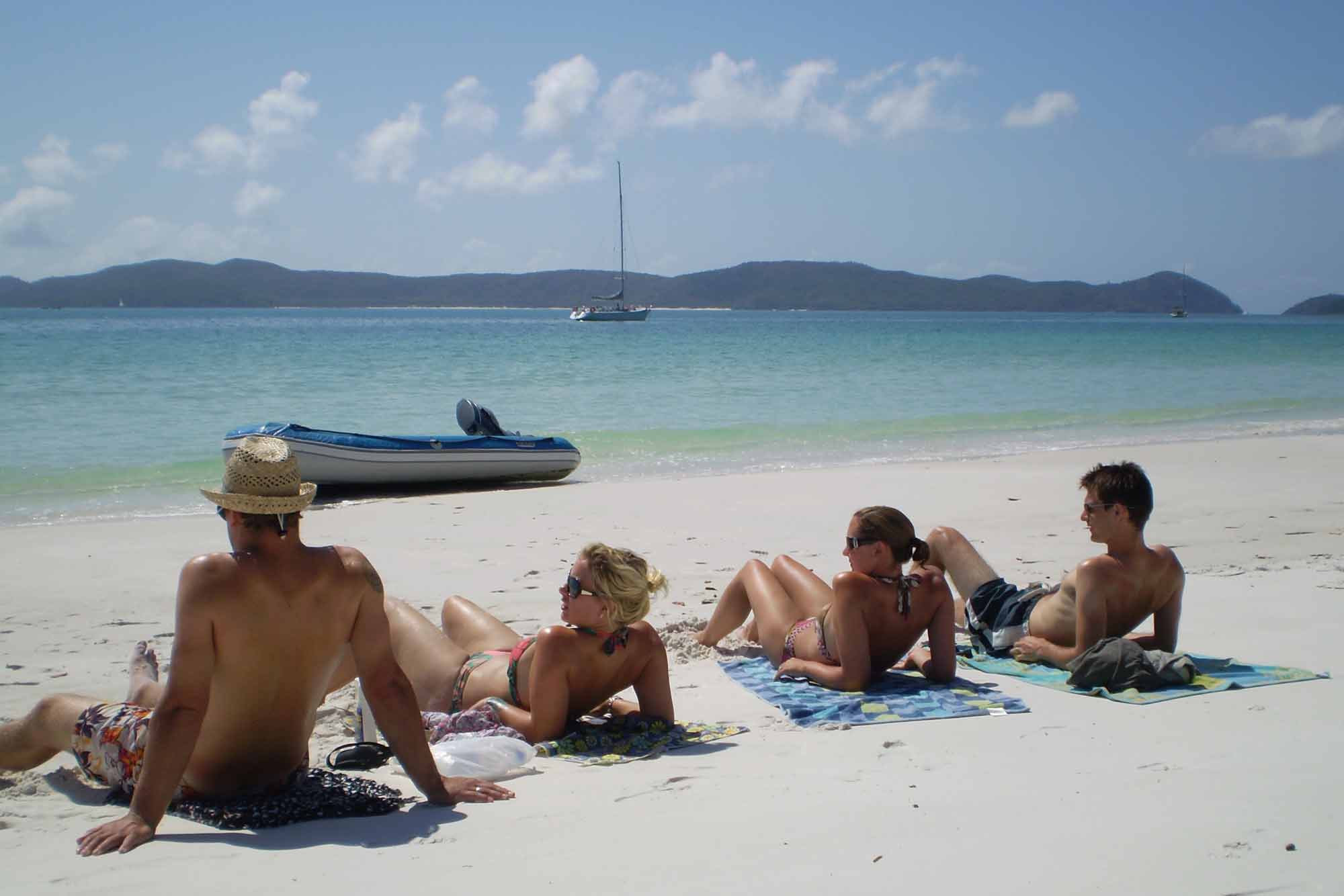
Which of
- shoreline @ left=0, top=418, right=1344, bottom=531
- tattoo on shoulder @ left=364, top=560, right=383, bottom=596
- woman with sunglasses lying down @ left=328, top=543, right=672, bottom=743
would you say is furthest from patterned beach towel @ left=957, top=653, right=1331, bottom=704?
shoreline @ left=0, top=418, right=1344, bottom=531

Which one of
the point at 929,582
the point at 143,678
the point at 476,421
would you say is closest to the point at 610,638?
the point at 929,582

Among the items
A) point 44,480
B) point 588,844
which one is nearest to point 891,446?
point 44,480

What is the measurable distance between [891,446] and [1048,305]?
156728mm

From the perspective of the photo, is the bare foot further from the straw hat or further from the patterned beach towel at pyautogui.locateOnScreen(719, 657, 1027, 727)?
the patterned beach towel at pyautogui.locateOnScreen(719, 657, 1027, 727)

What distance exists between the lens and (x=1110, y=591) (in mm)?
5035

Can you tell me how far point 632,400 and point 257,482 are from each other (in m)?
22.4

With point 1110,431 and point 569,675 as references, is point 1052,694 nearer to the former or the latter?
point 569,675

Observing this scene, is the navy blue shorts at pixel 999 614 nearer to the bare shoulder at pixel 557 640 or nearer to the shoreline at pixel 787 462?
the bare shoulder at pixel 557 640

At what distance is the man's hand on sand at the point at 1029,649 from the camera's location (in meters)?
5.23

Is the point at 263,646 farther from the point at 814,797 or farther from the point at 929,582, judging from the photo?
the point at 929,582

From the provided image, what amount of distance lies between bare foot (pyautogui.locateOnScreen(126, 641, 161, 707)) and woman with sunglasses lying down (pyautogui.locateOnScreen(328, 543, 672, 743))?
0.59 metres

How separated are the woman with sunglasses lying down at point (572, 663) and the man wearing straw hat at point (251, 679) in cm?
67

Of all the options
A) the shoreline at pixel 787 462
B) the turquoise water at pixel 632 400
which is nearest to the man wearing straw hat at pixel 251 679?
the shoreline at pixel 787 462

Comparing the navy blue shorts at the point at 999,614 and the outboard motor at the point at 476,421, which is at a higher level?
the outboard motor at the point at 476,421
